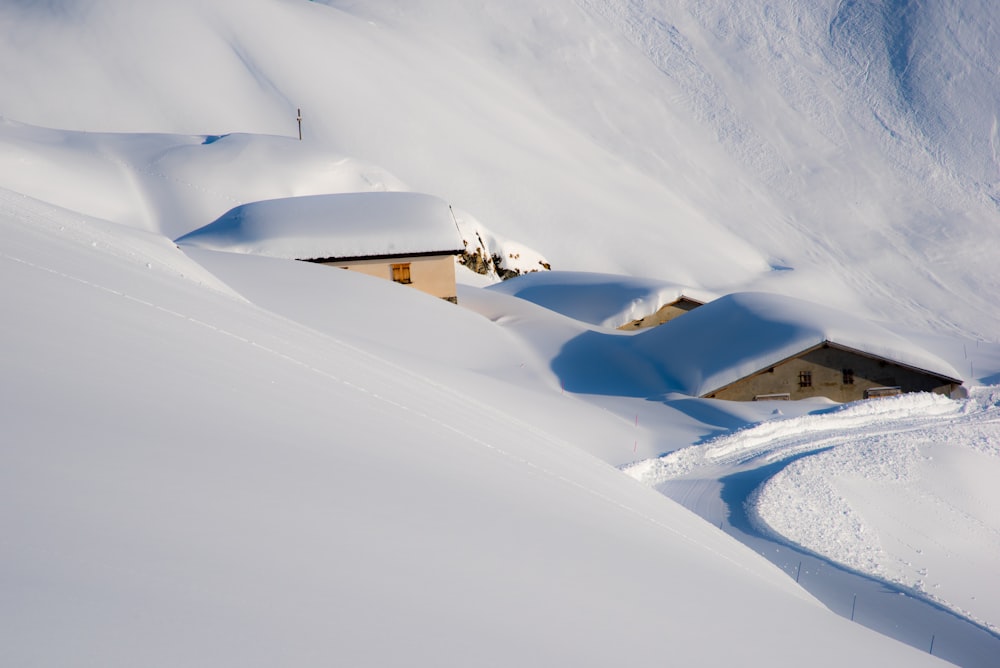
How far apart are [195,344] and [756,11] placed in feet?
244

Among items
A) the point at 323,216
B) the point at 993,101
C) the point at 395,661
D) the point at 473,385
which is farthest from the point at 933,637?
the point at 993,101

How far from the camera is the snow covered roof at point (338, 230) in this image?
2069 centimetres

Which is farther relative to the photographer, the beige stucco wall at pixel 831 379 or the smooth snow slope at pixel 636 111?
the smooth snow slope at pixel 636 111

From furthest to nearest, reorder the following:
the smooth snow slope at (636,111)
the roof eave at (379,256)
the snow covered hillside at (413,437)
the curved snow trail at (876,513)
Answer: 1. the smooth snow slope at (636,111)
2. the roof eave at (379,256)
3. the curved snow trail at (876,513)
4. the snow covered hillside at (413,437)

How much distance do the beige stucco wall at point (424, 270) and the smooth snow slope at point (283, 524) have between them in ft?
50.6

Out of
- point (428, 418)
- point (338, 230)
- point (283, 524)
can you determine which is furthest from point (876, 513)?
point (338, 230)

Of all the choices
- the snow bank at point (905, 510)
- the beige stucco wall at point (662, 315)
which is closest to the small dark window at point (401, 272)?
the beige stucco wall at point (662, 315)

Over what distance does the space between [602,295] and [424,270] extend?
356 inches

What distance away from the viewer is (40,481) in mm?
2242

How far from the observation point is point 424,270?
69.7ft

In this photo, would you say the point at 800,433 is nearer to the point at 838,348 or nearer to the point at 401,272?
the point at 838,348

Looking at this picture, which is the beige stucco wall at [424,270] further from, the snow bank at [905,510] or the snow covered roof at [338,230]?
the snow bank at [905,510]

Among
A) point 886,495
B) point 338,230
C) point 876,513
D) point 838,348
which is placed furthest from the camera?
point 338,230

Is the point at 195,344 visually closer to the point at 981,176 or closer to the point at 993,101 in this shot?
the point at 981,176
